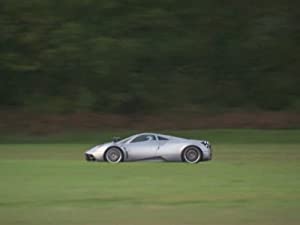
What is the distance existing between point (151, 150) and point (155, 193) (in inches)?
381

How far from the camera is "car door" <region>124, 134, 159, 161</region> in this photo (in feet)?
75.6

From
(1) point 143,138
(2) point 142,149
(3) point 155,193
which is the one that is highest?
(1) point 143,138

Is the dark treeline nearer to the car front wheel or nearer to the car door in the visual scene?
the car door

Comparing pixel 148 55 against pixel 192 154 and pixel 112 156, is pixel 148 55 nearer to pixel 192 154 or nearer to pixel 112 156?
pixel 112 156

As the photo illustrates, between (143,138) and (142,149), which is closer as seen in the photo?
(142,149)

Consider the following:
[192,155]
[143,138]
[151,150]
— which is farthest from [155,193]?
[143,138]

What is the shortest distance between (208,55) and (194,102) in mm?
2669

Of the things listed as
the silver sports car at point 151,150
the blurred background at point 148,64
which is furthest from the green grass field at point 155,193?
the blurred background at point 148,64

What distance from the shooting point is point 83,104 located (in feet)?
144

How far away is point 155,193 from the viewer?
43.8 ft

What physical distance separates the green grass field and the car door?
1607 mm

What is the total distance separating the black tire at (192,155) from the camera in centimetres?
2256

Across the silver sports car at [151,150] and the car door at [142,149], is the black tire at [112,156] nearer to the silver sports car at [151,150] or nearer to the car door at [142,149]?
the silver sports car at [151,150]

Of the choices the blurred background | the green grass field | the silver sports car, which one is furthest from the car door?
the blurred background
